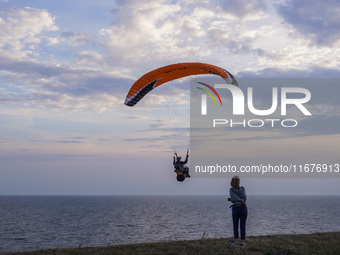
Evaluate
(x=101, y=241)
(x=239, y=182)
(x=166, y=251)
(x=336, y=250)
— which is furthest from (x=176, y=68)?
(x=101, y=241)

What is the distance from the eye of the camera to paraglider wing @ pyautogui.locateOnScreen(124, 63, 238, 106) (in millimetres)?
18969

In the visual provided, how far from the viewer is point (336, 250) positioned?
13.6 m

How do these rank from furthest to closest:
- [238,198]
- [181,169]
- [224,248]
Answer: [181,169] → [224,248] → [238,198]

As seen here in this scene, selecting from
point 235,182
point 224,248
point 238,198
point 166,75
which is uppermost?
point 166,75

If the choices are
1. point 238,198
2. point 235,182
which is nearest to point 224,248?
point 238,198

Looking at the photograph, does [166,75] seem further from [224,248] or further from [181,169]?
[224,248]

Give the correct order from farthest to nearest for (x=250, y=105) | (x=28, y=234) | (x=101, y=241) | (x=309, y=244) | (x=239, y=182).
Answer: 1. (x=28, y=234)
2. (x=101, y=241)
3. (x=250, y=105)
4. (x=309, y=244)
5. (x=239, y=182)

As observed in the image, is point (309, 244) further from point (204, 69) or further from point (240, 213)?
point (204, 69)

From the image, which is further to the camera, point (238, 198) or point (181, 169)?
point (181, 169)

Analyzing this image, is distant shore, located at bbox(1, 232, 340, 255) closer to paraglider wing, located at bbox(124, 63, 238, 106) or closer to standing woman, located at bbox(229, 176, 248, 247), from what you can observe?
standing woman, located at bbox(229, 176, 248, 247)

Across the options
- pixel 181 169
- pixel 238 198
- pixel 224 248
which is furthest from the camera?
pixel 181 169

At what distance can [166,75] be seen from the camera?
A: 19.4 metres

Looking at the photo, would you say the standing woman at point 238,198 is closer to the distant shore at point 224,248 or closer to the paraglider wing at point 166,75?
the distant shore at point 224,248

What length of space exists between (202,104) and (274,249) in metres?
14.7
